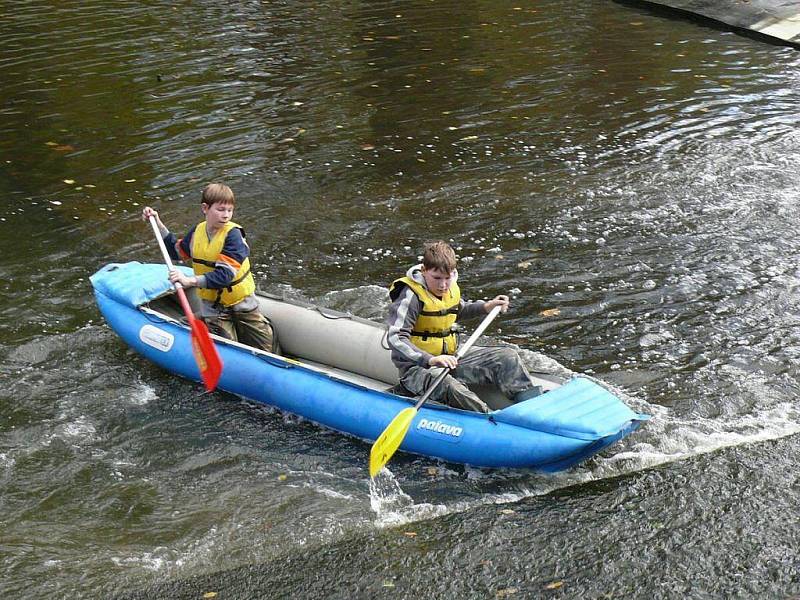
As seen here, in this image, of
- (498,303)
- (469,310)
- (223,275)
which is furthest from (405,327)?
(223,275)

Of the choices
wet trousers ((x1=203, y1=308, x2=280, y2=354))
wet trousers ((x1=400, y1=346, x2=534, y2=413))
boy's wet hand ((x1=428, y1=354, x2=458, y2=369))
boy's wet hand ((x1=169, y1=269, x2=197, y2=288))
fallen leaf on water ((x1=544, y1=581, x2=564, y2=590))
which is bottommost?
fallen leaf on water ((x1=544, y1=581, x2=564, y2=590))

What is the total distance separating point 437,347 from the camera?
6.30m

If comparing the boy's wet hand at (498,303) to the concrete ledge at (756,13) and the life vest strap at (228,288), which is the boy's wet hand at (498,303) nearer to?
the life vest strap at (228,288)

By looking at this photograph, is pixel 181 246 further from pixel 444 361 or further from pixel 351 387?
pixel 444 361

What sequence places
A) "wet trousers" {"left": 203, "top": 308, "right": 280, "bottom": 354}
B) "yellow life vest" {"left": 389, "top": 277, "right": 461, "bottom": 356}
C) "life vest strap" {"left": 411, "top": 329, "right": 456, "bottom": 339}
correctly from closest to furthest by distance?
"yellow life vest" {"left": 389, "top": 277, "right": 461, "bottom": 356}, "life vest strap" {"left": 411, "top": 329, "right": 456, "bottom": 339}, "wet trousers" {"left": 203, "top": 308, "right": 280, "bottom": 354}

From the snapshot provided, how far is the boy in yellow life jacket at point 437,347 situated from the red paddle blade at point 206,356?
49.4 inches

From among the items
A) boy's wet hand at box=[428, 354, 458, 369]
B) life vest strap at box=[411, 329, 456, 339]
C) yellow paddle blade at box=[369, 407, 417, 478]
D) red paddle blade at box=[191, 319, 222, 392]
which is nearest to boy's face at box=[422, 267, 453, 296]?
life vest strap at box=[411, 329, 456, 339]

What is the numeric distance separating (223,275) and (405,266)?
2358 millimetres

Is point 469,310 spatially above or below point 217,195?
below

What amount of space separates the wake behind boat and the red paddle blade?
15cm

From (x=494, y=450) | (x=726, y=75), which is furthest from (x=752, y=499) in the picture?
(x=726, y=75)

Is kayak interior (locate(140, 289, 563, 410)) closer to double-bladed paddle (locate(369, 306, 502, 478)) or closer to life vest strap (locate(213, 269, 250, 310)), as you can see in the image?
life vest strap (locate(213, 269, 250, 310))

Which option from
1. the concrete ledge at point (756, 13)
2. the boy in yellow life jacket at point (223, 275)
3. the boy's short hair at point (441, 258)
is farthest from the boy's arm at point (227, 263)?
the concrete ledge at point (756, 13)

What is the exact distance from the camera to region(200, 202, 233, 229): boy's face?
22.3 ft
